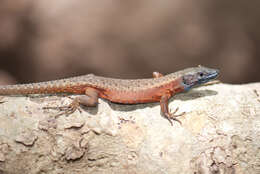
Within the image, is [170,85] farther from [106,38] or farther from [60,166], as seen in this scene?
[106,38]

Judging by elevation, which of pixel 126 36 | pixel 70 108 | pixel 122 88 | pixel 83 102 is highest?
pixel 126 36

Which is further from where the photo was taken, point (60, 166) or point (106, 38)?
point (106, 38)

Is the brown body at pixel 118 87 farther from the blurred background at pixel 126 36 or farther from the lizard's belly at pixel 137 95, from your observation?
the blurred background at pixel 126 36

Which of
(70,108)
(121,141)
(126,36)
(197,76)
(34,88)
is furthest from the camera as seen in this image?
(126,36)

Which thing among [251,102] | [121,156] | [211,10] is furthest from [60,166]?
[211,10]

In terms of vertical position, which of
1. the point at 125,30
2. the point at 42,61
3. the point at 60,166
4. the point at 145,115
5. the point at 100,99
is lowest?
the point at 60,166

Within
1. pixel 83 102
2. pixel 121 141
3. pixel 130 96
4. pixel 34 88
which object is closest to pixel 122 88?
pixel 130 96

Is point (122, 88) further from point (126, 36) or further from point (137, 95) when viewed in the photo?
point (126, 36)
